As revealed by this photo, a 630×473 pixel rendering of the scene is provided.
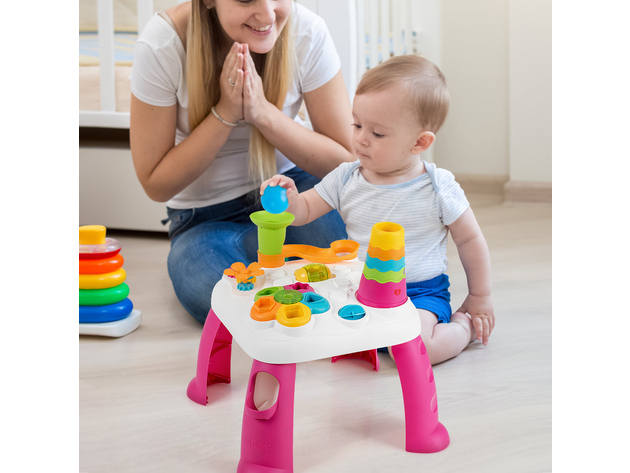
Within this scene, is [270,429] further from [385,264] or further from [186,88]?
[186,88]

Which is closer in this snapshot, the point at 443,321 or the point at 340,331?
the point at 340,331

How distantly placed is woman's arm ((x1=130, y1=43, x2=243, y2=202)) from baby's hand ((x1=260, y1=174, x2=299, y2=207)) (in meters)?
0.21

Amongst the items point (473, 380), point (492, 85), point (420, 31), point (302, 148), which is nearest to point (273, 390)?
point (473, 380)

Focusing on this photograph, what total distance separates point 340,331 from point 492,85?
5.59ft

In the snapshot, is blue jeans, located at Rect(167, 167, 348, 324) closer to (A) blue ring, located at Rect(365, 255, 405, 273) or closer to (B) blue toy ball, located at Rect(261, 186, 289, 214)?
(B) blue toy ball, located at Rect(261, 186, 289, 214)

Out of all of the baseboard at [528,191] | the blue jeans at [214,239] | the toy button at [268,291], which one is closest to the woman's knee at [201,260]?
the blue jeans at [214,239]

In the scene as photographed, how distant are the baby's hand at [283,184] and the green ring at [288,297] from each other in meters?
0.19

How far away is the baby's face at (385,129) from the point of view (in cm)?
88

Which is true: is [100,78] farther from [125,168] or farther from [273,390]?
[273,390]

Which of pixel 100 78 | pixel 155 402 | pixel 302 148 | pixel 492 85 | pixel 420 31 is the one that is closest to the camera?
pixel 155 402

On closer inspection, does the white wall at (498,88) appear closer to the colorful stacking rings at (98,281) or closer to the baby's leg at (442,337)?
the baby's leg at (442,337)

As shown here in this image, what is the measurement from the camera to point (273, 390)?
688 mm
